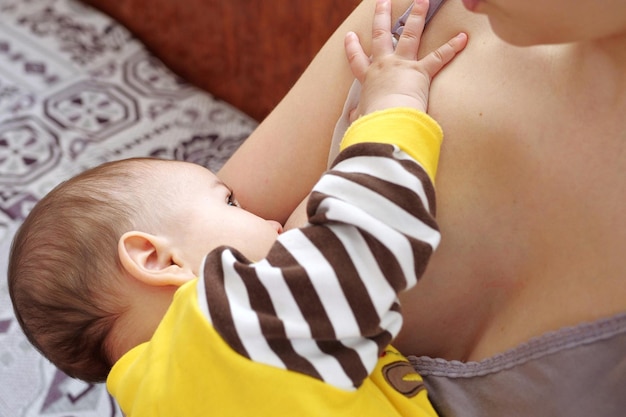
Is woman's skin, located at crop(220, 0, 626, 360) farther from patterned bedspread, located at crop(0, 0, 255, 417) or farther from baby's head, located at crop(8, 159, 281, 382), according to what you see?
patterned bedspread, located at crop(0, 0, 255, 417)

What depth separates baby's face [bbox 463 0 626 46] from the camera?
0.61m

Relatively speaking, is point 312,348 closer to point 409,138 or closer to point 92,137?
point 409,138

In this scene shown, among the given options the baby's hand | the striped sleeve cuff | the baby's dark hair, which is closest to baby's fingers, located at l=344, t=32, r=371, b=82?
the baby's hand

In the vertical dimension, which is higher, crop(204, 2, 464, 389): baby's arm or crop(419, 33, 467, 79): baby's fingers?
crop(419, 33, 467, 79): baby's fingers

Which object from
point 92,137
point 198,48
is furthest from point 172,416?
point 198,48

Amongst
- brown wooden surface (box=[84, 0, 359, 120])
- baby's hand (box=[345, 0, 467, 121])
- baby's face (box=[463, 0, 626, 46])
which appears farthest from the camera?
brown wooden surface (box=[84, 0, 359, 120])

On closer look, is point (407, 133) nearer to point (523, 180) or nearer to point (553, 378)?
point (523, 180)

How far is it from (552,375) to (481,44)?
0.36m

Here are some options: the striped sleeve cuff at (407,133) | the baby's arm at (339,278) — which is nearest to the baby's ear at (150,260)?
the baby's arm at (339,278)

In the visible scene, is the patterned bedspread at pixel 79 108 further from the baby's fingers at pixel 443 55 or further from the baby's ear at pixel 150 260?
the baby's fingers at pixel 443 55

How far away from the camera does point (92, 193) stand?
0.86 m

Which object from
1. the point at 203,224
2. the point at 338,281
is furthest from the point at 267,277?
the point at 203,224

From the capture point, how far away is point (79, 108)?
4.99ft

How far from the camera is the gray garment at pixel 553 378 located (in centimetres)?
65
